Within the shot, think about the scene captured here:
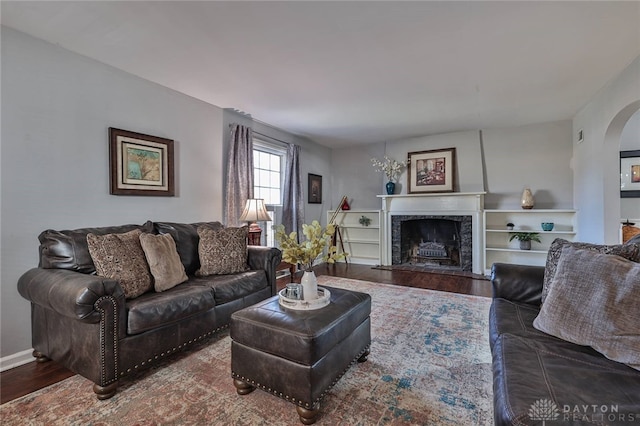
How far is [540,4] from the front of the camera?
185 cm

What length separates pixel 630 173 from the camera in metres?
4.29

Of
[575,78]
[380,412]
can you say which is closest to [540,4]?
[575,78]

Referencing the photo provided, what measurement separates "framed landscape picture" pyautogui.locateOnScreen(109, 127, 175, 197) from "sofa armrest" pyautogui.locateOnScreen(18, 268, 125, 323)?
39.8 inches

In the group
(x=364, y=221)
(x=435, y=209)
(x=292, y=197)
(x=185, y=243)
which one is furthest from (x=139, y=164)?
(x=435, y=209)

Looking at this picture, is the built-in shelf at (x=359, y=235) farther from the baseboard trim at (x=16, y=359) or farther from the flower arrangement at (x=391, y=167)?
the baseboard trim at (x=16, y=359)

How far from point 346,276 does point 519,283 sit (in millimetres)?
2893

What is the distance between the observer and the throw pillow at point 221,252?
268 centimetres

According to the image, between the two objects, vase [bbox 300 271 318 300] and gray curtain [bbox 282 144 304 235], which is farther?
gray curtain [bbox 282 144 304 235]

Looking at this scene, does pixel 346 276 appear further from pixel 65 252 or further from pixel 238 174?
pixel 65 252

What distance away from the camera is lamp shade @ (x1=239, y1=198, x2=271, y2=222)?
361cm

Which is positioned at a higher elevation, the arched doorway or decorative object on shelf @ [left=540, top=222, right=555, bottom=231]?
the arched doorway

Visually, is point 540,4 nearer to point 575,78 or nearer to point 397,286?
point 575,78

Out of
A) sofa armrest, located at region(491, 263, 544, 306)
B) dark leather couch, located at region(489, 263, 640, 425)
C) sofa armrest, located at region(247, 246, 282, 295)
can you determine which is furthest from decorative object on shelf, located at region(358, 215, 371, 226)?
dark leather couch, located at region(489, 263, 640, 425)

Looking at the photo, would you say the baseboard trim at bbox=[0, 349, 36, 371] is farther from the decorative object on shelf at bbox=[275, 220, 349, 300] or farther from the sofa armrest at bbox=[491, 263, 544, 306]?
the sofa armrest at bbox=[491, 263, 544, 306]
